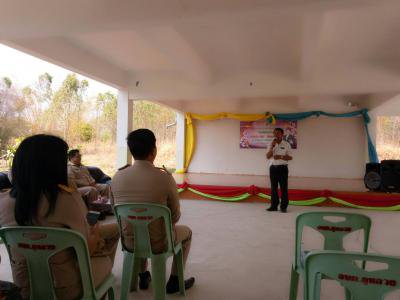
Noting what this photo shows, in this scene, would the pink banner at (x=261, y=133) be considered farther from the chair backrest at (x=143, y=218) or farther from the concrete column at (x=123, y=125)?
the chair backrest at (x=143, y=218)

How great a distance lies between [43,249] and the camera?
1140mm

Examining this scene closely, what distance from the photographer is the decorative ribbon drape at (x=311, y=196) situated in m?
4.84

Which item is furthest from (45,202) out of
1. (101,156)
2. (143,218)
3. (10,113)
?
(101,156)

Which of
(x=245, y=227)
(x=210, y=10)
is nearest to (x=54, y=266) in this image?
(x=210, y=10)

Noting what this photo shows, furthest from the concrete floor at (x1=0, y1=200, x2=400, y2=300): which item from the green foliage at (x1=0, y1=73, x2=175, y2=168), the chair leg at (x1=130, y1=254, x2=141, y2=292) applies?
the green foliage at (x1=0, y1=73, x2=175, y2=168)

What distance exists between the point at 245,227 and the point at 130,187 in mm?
2308

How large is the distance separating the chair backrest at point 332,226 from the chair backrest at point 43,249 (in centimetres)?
111

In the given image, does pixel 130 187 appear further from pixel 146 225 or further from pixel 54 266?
pixel 54 266

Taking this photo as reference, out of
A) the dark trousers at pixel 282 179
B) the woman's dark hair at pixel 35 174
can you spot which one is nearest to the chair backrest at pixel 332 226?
the woman's dark hair at pixel 35 174

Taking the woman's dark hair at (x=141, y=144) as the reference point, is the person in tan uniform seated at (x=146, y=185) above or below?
below

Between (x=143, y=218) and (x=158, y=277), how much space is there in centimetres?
37

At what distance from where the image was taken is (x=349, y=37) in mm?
3904

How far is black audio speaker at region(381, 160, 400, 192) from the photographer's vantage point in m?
5.36

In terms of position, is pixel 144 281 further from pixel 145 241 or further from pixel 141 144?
pixel 141 144
